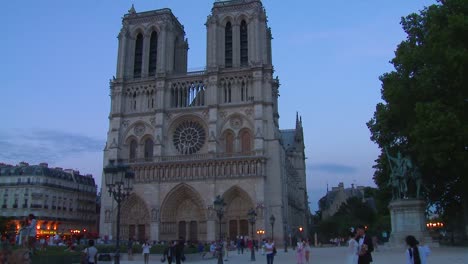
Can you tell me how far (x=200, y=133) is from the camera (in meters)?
49.7

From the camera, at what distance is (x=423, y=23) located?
28.0 meters

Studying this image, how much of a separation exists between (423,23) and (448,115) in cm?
784

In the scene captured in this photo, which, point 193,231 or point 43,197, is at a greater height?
point 43,197

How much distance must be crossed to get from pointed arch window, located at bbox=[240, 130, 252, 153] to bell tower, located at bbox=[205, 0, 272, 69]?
6874 millimetres

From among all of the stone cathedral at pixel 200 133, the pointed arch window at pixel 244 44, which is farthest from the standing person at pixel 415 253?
the pointed arch window at pixel 244 44

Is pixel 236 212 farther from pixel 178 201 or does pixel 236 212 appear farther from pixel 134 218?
pixel 134 218

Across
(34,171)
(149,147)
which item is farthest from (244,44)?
(34,171)

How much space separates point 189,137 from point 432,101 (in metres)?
28.8

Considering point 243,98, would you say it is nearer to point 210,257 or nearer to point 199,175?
point 199,175

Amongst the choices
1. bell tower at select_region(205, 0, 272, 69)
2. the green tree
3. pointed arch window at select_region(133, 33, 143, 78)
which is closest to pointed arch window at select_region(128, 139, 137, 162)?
pointed arch window at select_region(133, 33, 143, 78)

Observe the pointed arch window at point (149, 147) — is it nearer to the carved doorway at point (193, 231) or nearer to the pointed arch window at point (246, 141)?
the carved doorway at point (193, 231)

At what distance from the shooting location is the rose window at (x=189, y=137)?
49500mm

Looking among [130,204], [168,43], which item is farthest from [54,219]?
[168,43]

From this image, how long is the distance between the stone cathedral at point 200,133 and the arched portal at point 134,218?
0.10m
